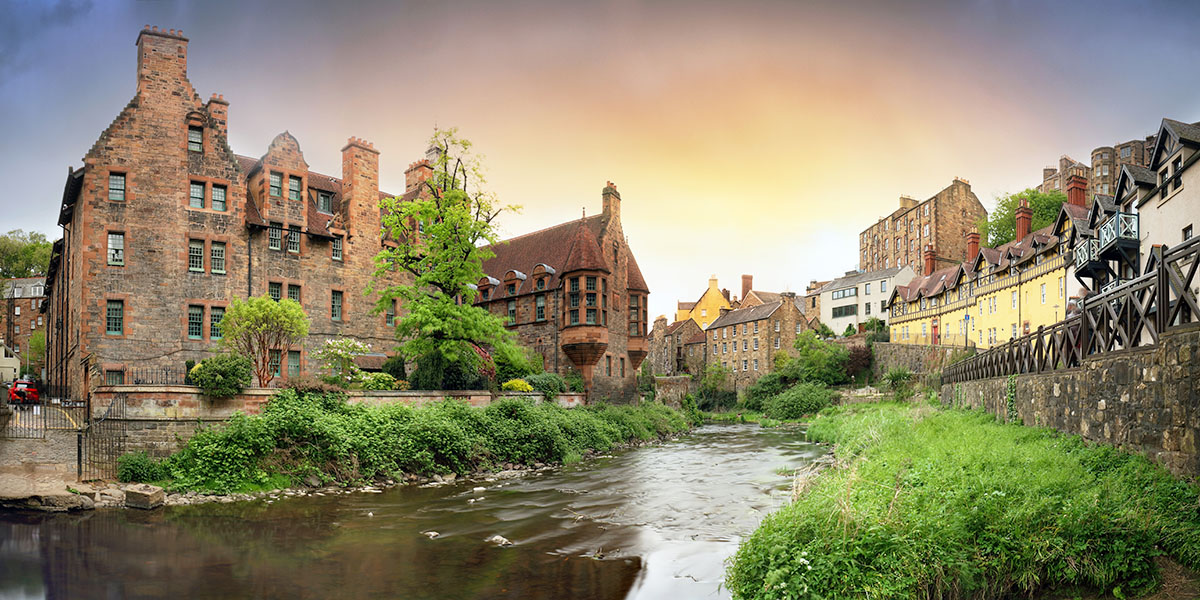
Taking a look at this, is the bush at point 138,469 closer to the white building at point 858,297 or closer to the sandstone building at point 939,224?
the white building at point 858,297

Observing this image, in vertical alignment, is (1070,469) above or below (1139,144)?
below

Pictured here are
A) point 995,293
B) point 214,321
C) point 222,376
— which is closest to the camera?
point 222,376

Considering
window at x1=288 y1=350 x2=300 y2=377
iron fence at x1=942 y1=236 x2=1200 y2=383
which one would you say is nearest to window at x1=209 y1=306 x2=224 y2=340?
window at x1=288 y1=350 x2=300 y2=377

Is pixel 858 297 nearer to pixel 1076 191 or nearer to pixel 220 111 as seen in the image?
pixel 1076 191

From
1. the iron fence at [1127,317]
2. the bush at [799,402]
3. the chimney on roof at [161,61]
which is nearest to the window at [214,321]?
the chimney on roof at [161,61]

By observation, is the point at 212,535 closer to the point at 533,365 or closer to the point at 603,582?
the point at 603,582

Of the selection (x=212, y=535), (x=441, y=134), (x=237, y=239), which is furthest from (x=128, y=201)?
(x=212, y=535)

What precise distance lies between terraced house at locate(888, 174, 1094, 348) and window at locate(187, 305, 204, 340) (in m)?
39.5

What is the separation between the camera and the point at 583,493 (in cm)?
2036

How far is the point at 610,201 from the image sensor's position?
1708 inches

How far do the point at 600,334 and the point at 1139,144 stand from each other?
252ft

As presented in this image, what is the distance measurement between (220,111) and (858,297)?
61.4 meters

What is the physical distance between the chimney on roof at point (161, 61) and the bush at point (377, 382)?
1484 centimetres

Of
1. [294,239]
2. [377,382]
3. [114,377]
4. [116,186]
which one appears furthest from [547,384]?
[116,186]
